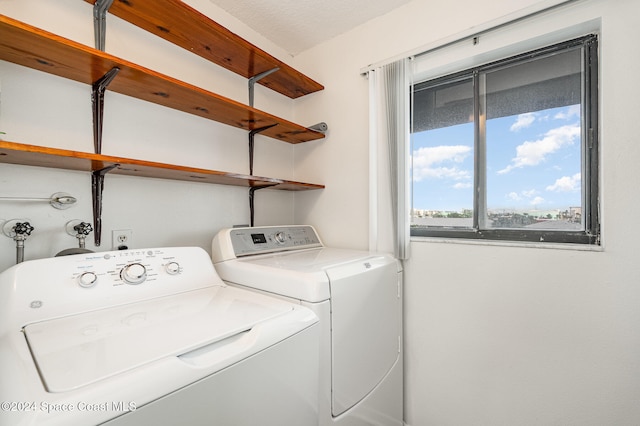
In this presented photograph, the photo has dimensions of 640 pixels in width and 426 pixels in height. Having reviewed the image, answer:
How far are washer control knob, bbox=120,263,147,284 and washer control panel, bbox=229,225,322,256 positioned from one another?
418mm

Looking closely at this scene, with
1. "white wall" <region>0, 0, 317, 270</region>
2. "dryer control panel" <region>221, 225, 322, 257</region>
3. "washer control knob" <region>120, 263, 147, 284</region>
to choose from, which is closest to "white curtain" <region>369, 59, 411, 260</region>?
"dryer control panel" <region>221, 225, 322, 257</region>

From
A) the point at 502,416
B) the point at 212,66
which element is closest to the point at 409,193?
the point at 502,416

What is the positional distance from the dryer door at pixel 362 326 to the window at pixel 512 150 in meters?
0.50

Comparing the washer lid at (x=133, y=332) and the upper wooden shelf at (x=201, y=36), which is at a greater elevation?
the upper wooden shelf at (x=201, y=36)

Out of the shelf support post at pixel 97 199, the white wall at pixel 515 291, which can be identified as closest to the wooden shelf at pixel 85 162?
the shelf support post at pixel 97 199

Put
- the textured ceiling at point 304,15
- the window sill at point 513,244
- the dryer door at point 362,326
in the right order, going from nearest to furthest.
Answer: the dryer door at point 362,326
the window sill at point 513,244
the textured ceiling at point 304,15

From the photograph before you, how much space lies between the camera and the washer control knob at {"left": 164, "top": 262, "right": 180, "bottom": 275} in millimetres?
1106

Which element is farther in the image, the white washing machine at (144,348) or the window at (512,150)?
the window at (512,150)

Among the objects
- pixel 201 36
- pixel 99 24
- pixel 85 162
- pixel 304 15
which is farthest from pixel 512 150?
pixel 99 24

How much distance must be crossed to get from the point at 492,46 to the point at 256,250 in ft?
5.09

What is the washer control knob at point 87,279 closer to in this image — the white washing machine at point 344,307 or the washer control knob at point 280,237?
the white washing machine at point 344,307

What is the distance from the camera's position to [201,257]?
1.23 meters

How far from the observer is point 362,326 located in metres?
1.17

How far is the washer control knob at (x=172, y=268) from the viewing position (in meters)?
1.11
